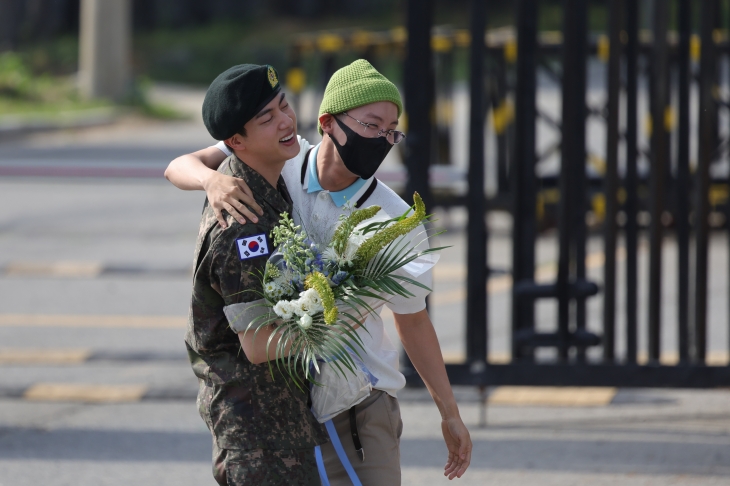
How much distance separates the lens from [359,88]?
272 cm

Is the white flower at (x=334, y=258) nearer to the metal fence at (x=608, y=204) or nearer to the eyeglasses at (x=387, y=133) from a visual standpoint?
the eyeglasses at (x=387, y=133)

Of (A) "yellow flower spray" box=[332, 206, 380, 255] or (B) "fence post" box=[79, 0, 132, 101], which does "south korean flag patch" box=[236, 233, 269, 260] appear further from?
(B) "fence post" box=[79, 0, 132, 101]

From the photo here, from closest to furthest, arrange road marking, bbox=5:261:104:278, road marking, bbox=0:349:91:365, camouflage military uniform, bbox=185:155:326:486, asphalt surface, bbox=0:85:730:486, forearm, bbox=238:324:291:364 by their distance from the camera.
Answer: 1. forearm, bbox=238:324:291:364
2. camouflage military uniform, bbox=185:155:326:486
3. asphalt surface, bbox=0:85:730:486
4. road marking, bbox=0:349:91:365
5. road marking, bbox=5:261:104:278

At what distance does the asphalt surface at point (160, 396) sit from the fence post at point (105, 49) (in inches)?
487

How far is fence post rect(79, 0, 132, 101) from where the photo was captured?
72.7 feet

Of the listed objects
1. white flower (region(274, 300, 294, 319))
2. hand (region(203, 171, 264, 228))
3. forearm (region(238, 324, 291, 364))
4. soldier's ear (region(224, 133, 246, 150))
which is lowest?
forearm (region(238, 324, 291, 364))

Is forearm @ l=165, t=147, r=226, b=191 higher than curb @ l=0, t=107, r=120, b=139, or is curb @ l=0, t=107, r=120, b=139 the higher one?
curb @ l=0, t=107, r=120, b=139

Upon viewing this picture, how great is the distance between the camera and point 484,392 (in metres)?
5.23

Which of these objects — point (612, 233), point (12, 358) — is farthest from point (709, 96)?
point (12, 358)

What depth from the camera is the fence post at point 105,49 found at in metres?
22.2

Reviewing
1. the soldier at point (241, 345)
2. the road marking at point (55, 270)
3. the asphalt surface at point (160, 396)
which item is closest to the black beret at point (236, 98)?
the soldier at point (241, 345)

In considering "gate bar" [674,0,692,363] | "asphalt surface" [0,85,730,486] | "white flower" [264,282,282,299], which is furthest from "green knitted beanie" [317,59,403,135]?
"gate bar" [674,0,692,363]

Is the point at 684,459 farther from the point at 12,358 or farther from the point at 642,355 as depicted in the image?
the point at 12,358

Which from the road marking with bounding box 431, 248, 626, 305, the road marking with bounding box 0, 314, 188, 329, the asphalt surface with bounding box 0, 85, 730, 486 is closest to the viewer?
the asphalt surface with bounding box 0, 85, 730, 486
